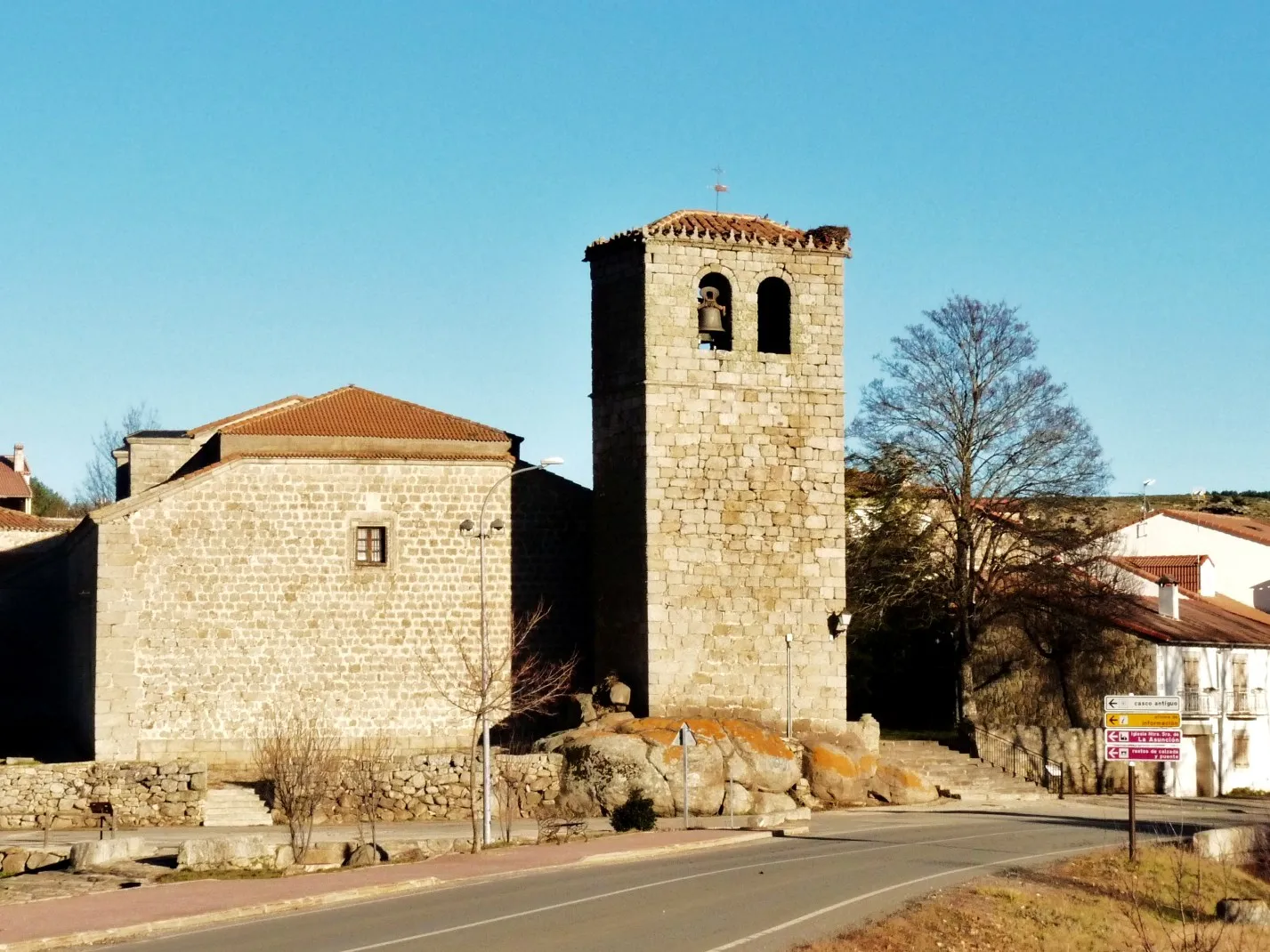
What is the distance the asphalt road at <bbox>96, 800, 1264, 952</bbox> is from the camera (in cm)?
1878

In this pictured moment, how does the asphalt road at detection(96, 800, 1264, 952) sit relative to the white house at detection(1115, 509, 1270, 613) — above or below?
below

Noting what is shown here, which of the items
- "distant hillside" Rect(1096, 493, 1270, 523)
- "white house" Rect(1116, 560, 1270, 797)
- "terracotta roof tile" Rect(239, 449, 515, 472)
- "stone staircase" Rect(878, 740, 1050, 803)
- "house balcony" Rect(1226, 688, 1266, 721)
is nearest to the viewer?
"terracotta roof tile" Rect(239, 449, 515, 472)

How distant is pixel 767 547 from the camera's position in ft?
128

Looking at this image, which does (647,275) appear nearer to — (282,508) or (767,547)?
(767,547)

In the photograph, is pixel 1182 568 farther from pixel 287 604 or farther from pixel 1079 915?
pixel 1079 915

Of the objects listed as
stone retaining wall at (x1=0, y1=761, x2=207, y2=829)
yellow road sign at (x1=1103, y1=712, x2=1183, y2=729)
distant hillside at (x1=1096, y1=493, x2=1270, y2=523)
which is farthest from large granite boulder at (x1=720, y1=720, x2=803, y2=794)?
distant hillside at (x1=1096, y1=493, x2=1270, y2=523)

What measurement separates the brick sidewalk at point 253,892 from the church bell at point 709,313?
13.7 meters

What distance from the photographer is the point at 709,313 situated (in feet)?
128

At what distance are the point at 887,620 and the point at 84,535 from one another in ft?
71.6

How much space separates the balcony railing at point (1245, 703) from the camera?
48.3m

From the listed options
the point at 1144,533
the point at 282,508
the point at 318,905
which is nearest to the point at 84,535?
the point at 282,508

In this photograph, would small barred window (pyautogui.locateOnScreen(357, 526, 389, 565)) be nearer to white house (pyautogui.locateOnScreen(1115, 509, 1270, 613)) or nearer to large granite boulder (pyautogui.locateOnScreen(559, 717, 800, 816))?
large granite boulder (pyautogui.locateOnScreen(559, 717, 800, 816))

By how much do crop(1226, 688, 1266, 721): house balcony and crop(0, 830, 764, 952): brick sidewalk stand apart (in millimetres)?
24703

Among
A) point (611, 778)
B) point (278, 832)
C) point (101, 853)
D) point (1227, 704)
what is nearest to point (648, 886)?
point (101, 853)
